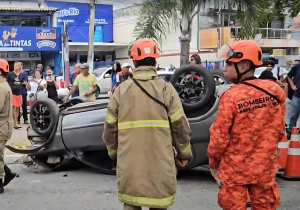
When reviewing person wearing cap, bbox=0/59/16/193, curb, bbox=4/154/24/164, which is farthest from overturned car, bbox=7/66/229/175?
person wearing cap, bbox=0/59/16/193

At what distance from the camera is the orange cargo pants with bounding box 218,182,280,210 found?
3178 millimetres

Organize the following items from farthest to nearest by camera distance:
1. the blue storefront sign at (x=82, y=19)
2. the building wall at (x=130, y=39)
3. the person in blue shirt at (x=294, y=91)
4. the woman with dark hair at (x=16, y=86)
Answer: the building wall at (x=130, y=39)
the blue storefront sign at (x=82, y=19)
the woman with dark hair at (x=16, y=86)
the person in blue shirt at (x=294, y=91)

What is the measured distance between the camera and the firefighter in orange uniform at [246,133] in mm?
3145

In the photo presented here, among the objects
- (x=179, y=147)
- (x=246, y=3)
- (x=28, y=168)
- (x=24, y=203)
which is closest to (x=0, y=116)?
(x=24, y=203)

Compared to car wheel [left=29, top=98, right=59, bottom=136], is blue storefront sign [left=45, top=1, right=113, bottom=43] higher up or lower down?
higher up

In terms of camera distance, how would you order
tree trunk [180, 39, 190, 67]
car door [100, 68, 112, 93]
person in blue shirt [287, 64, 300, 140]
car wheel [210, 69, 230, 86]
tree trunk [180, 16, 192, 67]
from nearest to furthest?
1. car wheel [210, 69, 230, 86]
2. person in blue shirt [287, 64, 300, 140]
3. tree trunk [180, 16, 192, 67]
4. tree trunk [180, 39, 190, 67]
5. car door [100, 68, 112, 93]

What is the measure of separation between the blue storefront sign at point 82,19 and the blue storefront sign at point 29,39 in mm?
6286

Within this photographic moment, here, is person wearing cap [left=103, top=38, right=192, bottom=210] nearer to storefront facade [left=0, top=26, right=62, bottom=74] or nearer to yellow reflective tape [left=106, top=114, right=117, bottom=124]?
yellow reflective tape [left=106, top=114, right=117, bottom=124]

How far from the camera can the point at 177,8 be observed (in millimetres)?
10094

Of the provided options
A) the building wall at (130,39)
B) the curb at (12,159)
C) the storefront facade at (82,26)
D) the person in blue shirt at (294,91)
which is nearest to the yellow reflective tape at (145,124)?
the curb at (12,159)

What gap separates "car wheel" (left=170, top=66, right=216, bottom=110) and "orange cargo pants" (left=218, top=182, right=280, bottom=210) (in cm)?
256

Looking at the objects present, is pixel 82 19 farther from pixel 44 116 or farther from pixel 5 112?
pixel 5 112

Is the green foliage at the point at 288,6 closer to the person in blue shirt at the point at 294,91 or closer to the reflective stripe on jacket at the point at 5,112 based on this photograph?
the person in blue shirt at the point at 294,91

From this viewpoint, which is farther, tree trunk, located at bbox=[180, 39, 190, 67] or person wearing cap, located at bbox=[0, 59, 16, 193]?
tree trunk, located at bbox=[180, 39, 190, 67]
